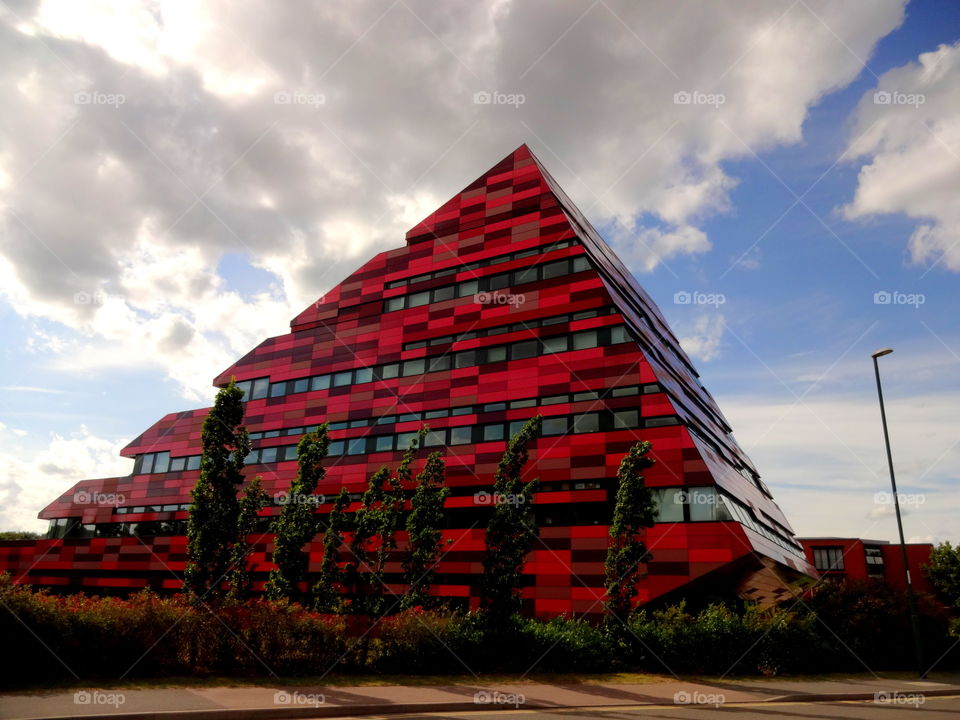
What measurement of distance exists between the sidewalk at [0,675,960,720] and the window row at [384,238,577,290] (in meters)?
24.1

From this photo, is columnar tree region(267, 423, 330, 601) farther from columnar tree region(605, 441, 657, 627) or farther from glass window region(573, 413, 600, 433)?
glass window region(573, 413, 600, 433)

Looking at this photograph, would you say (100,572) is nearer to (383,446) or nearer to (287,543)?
(383,446)

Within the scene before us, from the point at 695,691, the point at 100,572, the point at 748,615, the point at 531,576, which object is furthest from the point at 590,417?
the point at 100,572

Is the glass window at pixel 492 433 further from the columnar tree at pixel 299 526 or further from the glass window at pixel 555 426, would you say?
the columnar tree at pixel 299 526

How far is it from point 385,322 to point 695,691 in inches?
1150

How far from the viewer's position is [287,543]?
25.2 metres

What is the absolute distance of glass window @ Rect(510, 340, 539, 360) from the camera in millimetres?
35938

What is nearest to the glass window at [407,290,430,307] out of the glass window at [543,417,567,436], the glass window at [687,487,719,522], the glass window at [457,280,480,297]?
the glass window at [457,280,480,297]

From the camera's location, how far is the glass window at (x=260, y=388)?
45125mm

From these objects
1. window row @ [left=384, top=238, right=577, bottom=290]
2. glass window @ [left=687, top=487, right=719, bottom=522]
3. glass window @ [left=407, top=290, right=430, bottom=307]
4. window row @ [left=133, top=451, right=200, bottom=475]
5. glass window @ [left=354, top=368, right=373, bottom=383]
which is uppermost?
window row @ [left=384, top=238, right=577, bottom=290]

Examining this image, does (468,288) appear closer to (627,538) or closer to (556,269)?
(556,269)

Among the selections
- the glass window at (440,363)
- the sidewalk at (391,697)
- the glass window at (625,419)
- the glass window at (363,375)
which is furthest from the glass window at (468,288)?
the sidewalk at (391,697)

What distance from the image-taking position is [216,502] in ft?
66.2

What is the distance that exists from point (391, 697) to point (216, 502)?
877 centimetres
